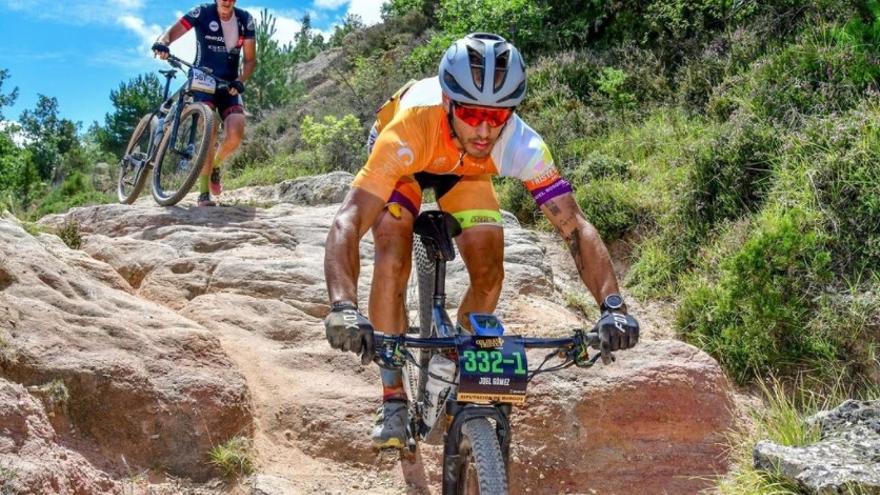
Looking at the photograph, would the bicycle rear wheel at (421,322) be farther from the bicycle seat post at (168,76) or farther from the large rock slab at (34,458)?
the bicycle seat post at (168,76)

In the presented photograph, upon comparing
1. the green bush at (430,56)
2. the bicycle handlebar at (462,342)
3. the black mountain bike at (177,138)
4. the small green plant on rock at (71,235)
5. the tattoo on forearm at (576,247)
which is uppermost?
the green bush at (430,56)

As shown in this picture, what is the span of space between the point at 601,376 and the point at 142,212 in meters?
4.53

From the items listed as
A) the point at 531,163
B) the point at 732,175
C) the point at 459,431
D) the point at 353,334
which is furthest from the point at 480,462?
the point at 732,175

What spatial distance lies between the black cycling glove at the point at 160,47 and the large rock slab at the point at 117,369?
373 centimetres

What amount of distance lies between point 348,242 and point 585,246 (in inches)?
41.2

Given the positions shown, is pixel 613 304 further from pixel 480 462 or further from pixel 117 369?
pixel 117 369

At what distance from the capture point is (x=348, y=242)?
3602 millimetres

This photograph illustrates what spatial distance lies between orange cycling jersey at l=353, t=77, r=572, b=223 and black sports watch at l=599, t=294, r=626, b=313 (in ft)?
2.52

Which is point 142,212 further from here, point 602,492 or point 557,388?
point 602,492

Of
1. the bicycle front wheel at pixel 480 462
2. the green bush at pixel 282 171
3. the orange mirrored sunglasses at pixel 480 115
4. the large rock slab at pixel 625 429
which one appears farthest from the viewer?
the green bush at pixel 282 171

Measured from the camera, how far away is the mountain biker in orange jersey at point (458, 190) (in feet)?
12.3

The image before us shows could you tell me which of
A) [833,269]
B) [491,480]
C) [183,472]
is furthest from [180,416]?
[833,269]

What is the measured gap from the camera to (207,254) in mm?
7039

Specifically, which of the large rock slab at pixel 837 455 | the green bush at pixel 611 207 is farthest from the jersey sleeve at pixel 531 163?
the green bush at pixel 611 207
